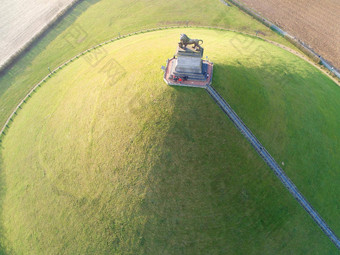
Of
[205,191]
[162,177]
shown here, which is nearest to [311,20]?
[205,191]

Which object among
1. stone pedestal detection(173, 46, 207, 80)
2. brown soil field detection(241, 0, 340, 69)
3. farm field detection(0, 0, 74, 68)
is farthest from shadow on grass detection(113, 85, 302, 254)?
farm field detection(0, 0, 74, 68)

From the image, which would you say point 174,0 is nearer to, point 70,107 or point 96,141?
point 70,107

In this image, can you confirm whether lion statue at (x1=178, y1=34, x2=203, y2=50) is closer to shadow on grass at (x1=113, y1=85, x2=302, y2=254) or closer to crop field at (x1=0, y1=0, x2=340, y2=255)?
crop field at (x1=0, y1=0, x2=340, y2=255)

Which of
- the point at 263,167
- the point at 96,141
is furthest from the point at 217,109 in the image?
the point at 96,141

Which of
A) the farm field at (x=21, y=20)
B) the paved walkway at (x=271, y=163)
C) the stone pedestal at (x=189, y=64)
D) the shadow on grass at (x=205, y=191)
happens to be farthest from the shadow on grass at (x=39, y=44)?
the paved walkway at (x=271, y=163)

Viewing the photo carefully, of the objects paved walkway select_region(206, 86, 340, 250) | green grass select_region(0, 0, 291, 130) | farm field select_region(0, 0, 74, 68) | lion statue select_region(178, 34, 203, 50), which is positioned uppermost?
farm field select_region(0, 0, 74, 68)

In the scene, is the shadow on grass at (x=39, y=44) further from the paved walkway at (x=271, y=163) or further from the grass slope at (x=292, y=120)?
the paved walkway at (x=271, y=163)
